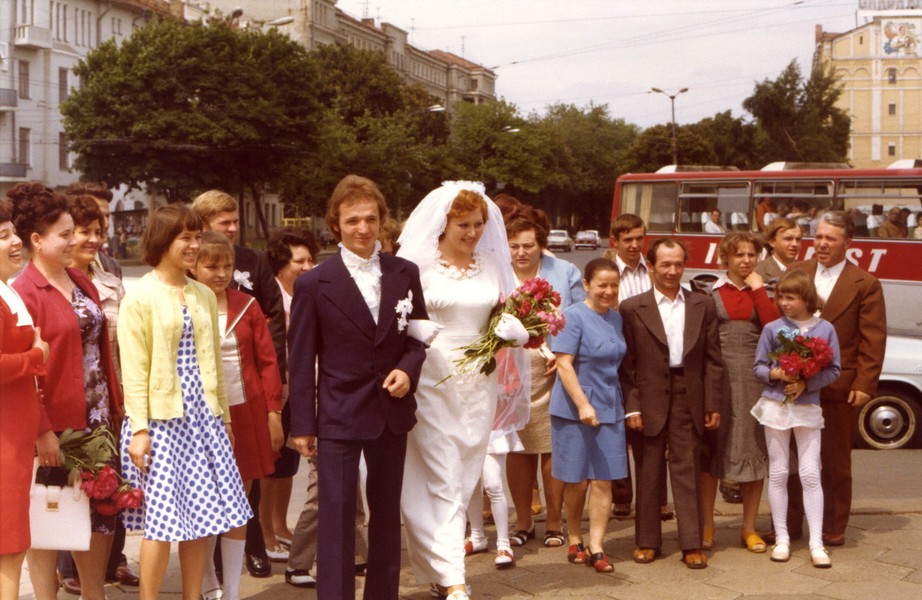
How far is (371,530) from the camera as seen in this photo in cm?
591

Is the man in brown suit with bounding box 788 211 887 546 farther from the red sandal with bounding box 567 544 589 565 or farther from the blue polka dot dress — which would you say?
the blue polka dot dress

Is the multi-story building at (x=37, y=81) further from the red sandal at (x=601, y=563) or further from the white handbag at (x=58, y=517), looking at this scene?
the white handbag at (x=58, y=517)

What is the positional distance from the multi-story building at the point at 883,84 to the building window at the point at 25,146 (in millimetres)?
77436

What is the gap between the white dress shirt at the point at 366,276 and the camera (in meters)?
5.80

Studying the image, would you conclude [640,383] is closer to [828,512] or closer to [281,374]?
[828,512]

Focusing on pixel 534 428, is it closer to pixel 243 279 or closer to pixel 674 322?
pixel 674 322

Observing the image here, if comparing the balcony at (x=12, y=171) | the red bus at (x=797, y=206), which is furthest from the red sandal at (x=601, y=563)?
the balcony at (x=12, y=171)

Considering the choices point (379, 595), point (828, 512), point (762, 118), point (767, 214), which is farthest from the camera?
point (762, 118)

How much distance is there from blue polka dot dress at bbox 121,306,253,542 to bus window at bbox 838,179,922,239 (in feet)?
63.4

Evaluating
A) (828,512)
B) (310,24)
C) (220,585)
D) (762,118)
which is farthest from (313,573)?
(310,24)

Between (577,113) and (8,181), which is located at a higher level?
(577,113)

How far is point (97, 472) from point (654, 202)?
24.3 metres

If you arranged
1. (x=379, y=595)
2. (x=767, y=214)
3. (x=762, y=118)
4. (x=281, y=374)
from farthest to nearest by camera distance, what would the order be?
(x=762, y=118) < (x=767, y=214) < (x=281, y=374) < (x=379, y=595)

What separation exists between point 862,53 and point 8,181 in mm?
84193
